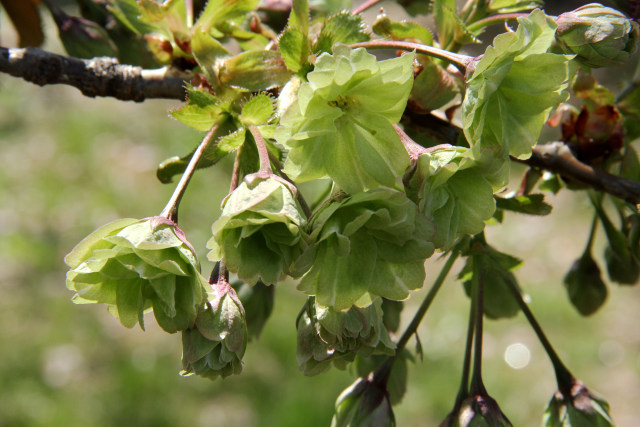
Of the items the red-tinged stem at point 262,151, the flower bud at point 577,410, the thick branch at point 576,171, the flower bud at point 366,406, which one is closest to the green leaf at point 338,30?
the red-tinged stem at point 262,151

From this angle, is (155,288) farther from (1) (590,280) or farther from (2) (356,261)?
(1) (590,280)

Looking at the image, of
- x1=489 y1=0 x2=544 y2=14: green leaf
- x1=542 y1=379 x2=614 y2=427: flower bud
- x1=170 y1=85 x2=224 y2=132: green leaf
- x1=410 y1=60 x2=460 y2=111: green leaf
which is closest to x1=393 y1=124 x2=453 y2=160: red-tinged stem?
x1=410 y1=60 x2=460 y2=111: green leaf

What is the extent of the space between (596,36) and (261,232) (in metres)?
0.45

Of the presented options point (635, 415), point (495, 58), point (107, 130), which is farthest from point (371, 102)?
point (107, 130)

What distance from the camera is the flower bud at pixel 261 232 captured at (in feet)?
2.12

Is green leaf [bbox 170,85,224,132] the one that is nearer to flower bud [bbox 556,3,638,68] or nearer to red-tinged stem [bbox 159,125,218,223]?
red-tinged stem [bbox 159,125,218,223]

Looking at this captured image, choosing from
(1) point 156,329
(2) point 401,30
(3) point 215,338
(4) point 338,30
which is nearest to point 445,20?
(2) point 401,30

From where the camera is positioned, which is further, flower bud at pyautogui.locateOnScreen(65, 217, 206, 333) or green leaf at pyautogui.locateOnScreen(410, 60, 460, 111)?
green leaf at pyautogui.locateOnScreen(410, 60, 460, 111)

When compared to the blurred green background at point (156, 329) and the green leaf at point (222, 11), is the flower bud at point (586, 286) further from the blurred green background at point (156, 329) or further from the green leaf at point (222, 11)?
the blurred green background at point (156, 329)

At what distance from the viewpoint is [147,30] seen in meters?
1.06

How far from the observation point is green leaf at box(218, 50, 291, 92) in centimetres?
82

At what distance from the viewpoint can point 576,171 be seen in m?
0.97

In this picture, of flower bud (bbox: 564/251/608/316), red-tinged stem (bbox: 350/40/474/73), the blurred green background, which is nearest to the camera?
red-tinged stem (bbox: 350/40/474/73)

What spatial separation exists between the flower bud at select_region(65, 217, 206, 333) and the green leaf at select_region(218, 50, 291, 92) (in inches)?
8.6
